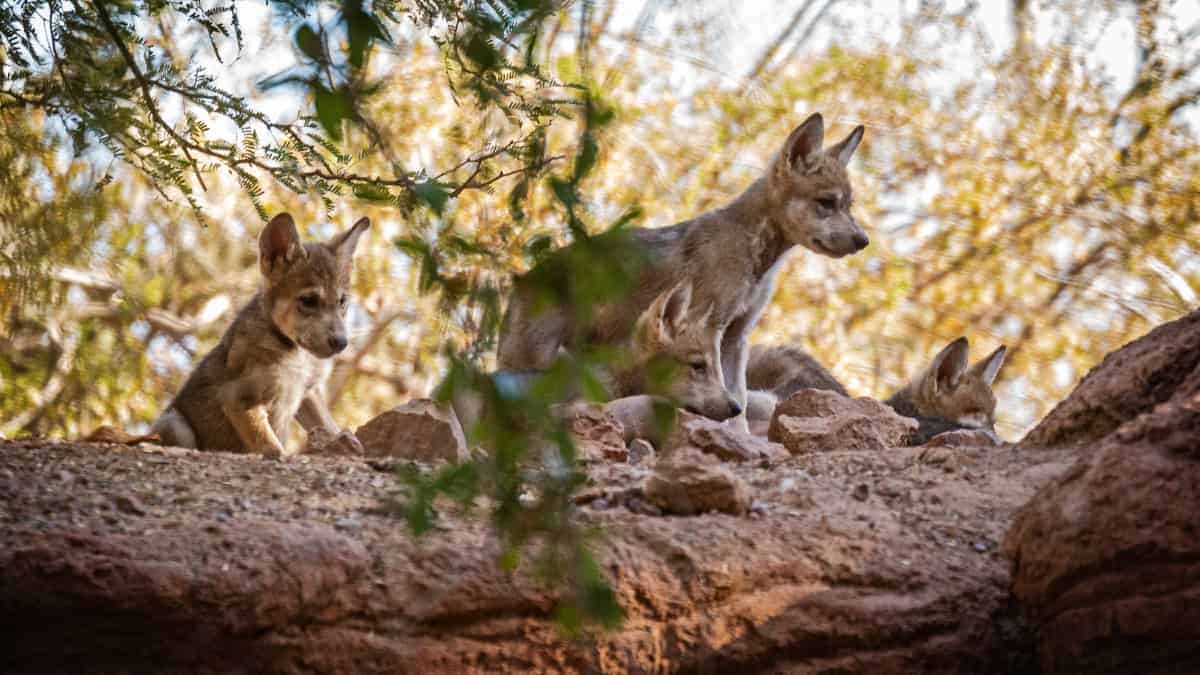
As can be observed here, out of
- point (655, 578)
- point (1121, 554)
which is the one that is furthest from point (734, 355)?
point (1121, 554)

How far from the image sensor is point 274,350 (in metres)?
7.50

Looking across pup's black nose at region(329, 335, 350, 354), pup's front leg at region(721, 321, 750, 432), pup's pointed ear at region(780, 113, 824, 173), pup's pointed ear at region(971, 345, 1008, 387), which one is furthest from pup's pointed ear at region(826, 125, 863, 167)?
pup's black nose at region(329, 335, 350, 354)

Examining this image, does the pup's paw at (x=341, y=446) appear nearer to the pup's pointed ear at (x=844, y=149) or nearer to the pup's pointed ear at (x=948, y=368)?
the pup's pointed ear at (x=844, y=149)

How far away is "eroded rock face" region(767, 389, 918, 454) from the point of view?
6.33m

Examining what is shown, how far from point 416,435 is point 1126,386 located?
3059 mm

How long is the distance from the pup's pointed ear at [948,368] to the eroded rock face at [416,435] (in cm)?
443

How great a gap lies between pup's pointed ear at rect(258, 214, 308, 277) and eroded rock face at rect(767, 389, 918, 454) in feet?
8.69

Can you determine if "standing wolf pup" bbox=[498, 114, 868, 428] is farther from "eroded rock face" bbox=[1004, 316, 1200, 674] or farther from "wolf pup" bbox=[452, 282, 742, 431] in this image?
"eroded rock face" bbox=[1004, 316, 1200, 674]

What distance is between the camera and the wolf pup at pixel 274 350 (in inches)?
290

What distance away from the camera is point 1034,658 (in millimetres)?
4215

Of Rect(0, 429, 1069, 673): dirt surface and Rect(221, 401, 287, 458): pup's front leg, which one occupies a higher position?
Rect(221, 401, 287, 458): pup's front leg

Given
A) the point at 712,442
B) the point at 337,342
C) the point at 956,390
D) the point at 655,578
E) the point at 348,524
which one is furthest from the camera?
the point at 956,390

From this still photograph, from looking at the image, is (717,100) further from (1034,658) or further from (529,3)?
(529,3)

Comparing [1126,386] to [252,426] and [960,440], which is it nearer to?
[960,440]
